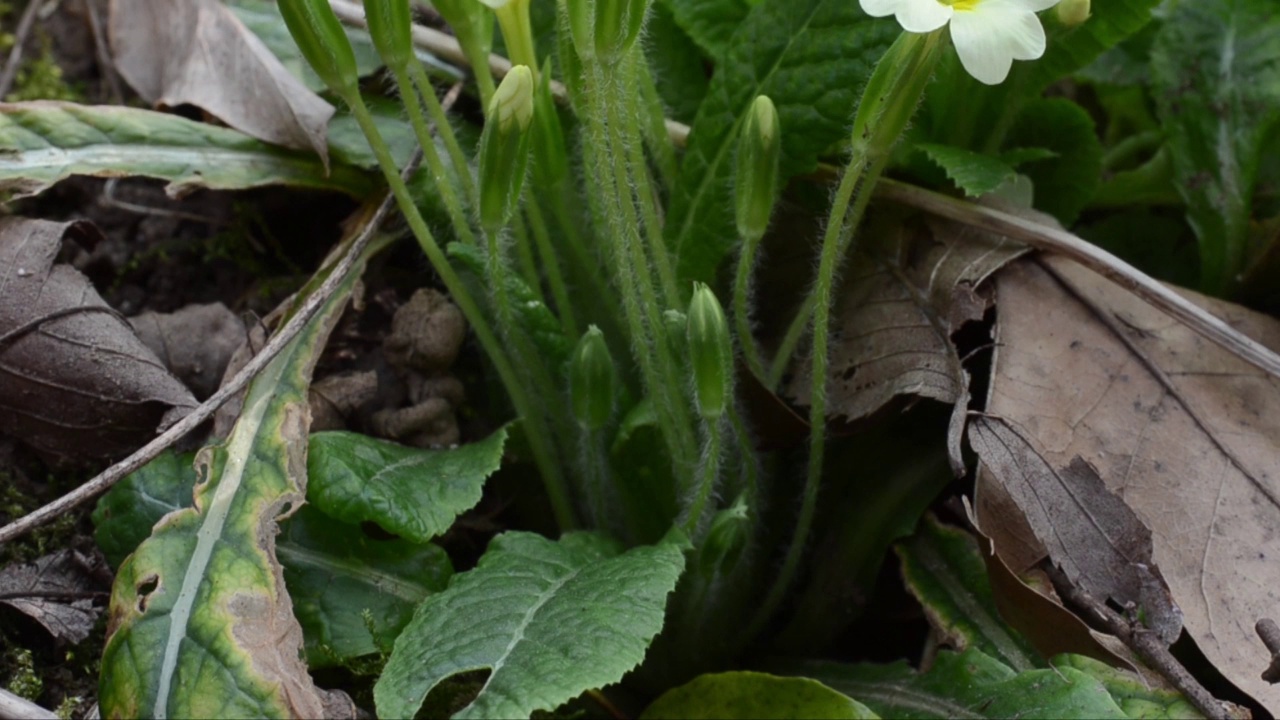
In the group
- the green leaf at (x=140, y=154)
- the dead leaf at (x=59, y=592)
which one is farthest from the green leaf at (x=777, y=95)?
the dead leaf at (x=59, y=592)

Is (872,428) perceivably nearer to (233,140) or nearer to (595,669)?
(595,669)

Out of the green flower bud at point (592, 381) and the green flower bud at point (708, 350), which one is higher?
the green flower bud at point (708, 350)

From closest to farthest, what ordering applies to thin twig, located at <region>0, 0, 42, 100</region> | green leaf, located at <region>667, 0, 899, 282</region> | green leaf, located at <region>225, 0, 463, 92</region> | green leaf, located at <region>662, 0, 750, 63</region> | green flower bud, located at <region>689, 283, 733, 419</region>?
green flower bud, located at <region>689, 283, 733, 419</region> < green leaf, located at <region>667, 0, 899, 282</region> < green leaf, located at <region>662, 0, 750, 63</region> < green leaf, located at <region>225, 0, 463, 92</region> < thin twig, located at <region>0, 0, 42, 100</region>

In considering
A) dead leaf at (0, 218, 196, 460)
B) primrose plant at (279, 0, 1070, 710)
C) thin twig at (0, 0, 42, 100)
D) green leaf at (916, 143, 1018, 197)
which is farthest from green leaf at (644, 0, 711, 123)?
thin twig at (0, 0, 42, 100)

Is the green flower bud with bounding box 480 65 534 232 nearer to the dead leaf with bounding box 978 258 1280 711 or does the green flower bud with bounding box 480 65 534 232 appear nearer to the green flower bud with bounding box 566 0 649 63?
the green flower bud with bounding box 566 0 649 63

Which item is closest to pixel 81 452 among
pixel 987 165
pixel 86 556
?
pixel 86 556

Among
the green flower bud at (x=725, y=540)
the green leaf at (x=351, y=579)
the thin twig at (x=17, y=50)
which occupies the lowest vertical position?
the green leaf at (x=351, y=579)

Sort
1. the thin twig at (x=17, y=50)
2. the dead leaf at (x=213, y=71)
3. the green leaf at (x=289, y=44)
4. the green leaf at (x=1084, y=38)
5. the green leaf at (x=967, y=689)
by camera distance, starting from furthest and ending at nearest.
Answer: the thin twig at (x=17, y=50)
the green leaf at (x=289, y=44)
the dead leaf at (x=213, y=71)
the green leaf at (x=1084, y=38)
the green leaf at (x=967, y=689)

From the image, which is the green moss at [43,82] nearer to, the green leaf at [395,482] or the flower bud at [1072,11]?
the green leaf at [395,482]
